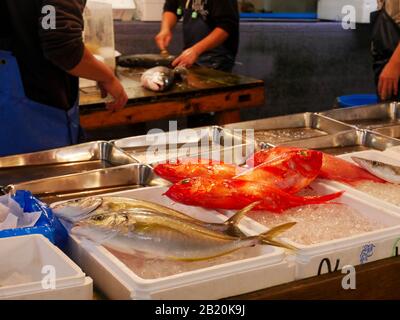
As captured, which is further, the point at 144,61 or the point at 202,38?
the point at 202,38

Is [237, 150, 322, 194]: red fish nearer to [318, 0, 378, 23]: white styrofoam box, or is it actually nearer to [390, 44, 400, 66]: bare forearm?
[390, 44, 400, 66]: bare forearm

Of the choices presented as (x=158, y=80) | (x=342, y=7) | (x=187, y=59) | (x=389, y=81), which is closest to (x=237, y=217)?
(x=158, y=80)

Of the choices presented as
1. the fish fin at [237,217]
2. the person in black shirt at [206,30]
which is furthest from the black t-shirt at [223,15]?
the fish fin at [237,217]

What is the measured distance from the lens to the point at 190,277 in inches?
60.4

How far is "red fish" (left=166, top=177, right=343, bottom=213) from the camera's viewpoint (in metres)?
1.92

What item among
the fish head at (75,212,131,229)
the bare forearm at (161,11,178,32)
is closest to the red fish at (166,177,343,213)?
the fish head at (75,212,131,229)

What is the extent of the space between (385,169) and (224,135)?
0.84m

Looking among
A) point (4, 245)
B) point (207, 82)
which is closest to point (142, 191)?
point (4, 245)

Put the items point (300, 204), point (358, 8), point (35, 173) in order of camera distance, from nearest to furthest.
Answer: point (300, 204)
point (35, 173)
point (358, 8)

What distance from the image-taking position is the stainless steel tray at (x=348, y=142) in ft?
9.00

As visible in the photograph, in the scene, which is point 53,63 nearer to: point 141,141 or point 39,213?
point 141,141

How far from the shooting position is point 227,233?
1.69m

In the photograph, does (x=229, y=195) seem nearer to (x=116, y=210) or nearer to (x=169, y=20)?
(x=116, y=210)

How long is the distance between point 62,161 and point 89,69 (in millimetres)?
753
